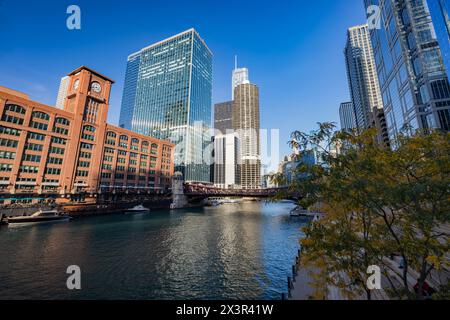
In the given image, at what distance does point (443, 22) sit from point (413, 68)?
20789 millimetres

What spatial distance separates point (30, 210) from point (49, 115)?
31.0 m

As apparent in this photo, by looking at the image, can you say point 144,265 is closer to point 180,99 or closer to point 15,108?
point 15,108

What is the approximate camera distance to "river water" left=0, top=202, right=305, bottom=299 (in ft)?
57.8

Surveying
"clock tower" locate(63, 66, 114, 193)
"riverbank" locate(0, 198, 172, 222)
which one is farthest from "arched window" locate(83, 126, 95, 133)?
"riverbank" locate(0, 198, 172, 222)

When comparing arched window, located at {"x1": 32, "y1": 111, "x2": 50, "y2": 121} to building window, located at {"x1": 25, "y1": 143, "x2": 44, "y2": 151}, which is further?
arched window, located at {"x1": 32, "y1": 111, "x2": 50, "y2": 121}

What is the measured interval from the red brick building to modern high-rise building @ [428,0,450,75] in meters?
114

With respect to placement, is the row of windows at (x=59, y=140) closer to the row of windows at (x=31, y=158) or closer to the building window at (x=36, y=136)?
the building window at (x=36, y=136)

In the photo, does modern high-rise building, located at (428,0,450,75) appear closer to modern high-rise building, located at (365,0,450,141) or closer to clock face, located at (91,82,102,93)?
modern high-rise building, located at (365,0,450,141)

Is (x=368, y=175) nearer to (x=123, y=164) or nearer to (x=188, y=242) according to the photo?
(x=188, y=242)

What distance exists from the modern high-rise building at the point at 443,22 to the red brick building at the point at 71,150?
114m

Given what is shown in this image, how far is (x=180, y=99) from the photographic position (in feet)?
497

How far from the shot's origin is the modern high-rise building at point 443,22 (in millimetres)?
58166

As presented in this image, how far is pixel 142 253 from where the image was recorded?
27.9m
